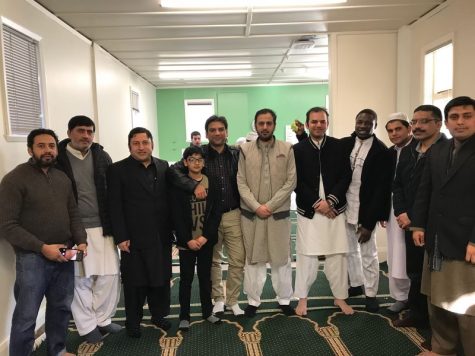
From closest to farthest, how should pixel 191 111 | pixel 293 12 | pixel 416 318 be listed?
pixel 416 318 < pixel 293 12 < pixel 191 111

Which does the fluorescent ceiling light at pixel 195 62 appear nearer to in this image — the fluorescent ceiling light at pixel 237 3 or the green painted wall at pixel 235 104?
the fluorescent ceiling light at pixel 237 3

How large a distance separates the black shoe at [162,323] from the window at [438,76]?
3251 mm

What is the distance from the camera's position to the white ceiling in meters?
3.60

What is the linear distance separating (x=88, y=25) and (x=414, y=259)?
3864 mm

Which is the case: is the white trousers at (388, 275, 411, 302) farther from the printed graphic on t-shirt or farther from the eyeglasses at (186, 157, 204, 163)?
the eyeglasses at (186, 157, 204, 163)

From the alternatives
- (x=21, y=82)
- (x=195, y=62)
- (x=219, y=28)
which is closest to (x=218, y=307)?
(x=21, y=82)

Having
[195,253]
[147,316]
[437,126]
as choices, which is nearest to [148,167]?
[195,253]

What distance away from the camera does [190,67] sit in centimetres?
646

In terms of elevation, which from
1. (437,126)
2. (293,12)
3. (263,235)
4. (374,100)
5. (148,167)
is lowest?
(263,235)

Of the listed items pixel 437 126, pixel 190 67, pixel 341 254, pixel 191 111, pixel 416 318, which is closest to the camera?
pixel 437 126

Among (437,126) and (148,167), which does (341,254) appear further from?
(148,167)

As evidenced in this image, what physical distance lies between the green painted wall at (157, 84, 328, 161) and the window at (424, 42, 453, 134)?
521cm

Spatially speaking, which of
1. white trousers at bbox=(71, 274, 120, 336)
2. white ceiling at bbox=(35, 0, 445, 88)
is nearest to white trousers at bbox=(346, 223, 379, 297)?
white trousers at bbox=(71, 274, 120, 336)

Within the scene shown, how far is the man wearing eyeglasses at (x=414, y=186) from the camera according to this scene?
102 inches
